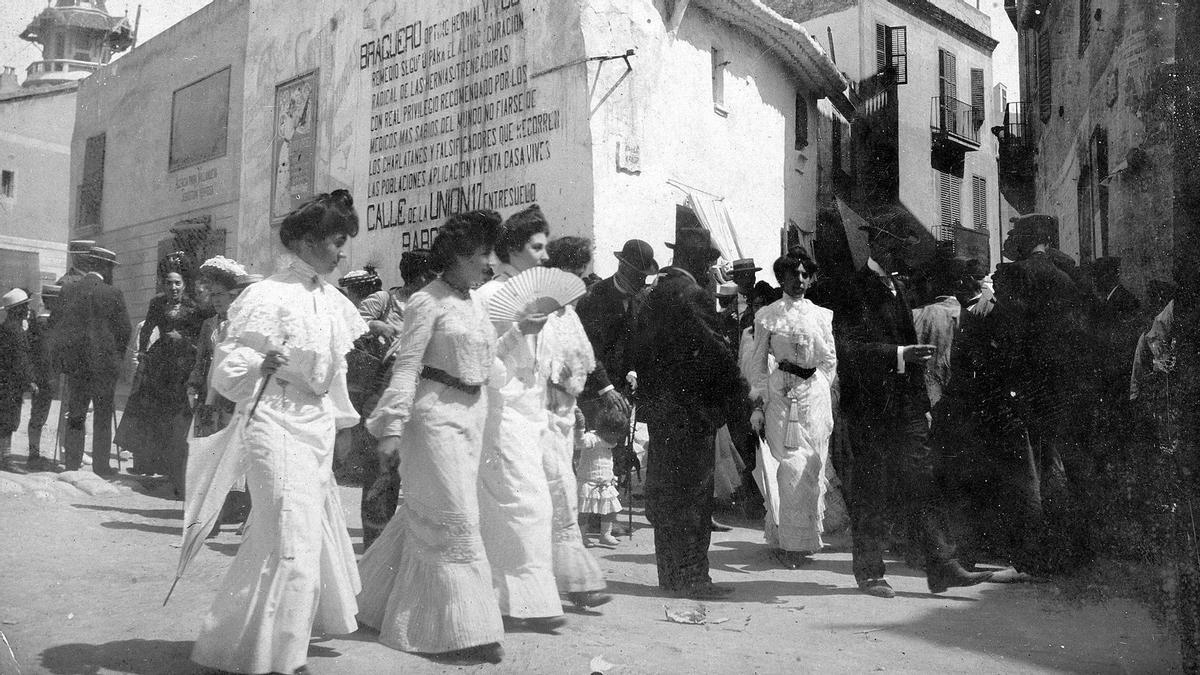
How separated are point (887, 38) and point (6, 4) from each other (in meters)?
15.2

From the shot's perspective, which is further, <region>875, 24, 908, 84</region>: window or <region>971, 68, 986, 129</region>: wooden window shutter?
<region>875, 24, 908, 84</region>: window

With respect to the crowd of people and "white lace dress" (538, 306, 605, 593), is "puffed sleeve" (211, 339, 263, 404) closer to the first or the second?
the crowd of people

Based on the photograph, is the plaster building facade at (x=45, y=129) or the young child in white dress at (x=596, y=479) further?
the young child in white dress at (x=596, y=479)

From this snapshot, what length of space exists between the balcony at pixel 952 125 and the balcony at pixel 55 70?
44.7ft

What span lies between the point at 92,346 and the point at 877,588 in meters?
5.56

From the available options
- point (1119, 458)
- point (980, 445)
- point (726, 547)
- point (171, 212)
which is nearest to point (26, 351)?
point (171, 212)

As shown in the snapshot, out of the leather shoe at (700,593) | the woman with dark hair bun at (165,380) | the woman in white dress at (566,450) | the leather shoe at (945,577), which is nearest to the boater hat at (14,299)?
the woman with dark hair bun at (165,380)

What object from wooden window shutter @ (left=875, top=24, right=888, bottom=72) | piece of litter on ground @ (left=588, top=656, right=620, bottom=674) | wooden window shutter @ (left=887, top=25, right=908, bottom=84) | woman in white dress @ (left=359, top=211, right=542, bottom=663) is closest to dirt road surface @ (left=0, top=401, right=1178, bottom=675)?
piece of litter on ground @ (left=588, top=656, right=620, bottom=674)

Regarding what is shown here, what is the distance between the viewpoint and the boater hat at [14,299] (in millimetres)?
6734

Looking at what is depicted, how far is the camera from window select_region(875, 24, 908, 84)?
16781 mm

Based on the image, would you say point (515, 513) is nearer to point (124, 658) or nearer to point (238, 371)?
point (238, 371)

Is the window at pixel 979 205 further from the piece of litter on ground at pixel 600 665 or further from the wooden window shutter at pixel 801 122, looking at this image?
the piece of litter on ground at pixel 600 665

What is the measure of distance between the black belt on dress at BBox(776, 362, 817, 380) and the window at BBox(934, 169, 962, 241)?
9.18m

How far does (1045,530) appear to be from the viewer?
17.4 feet
